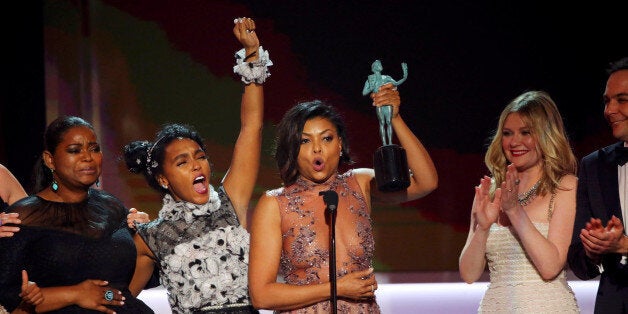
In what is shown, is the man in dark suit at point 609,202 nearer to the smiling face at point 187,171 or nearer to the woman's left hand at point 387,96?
the woman's left hand at point 387,96

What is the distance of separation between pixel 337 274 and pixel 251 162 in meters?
0.62

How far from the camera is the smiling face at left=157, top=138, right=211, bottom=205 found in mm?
3008

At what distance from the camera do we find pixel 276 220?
274 cm

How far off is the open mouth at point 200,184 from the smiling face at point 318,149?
0.43m

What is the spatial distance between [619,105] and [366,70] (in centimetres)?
259

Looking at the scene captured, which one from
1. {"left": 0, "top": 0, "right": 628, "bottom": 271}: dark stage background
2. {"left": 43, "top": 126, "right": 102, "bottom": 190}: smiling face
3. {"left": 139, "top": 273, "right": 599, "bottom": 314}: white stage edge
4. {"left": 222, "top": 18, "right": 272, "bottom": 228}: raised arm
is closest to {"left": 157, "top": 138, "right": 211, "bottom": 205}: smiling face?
{"left": 222, "top": 18, "right": 272, "bottom": 228}: raised arm

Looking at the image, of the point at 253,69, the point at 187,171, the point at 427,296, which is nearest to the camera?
the point at 187,171

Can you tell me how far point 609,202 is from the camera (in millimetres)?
2902

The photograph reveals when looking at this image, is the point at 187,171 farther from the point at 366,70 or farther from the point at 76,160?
the point at 366,70

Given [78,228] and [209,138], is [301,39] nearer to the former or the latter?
[209,138]

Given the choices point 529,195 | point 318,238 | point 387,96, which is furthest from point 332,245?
point 529,195

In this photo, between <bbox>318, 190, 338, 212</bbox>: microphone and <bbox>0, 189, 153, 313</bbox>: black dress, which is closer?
<bbox>318, 190, 338, 212</bbox>: microphone

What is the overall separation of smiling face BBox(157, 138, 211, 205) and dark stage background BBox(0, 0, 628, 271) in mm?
2295

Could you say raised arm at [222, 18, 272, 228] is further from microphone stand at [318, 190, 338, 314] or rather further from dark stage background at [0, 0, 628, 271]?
dark stage background at [0, 0, 628, 271]
